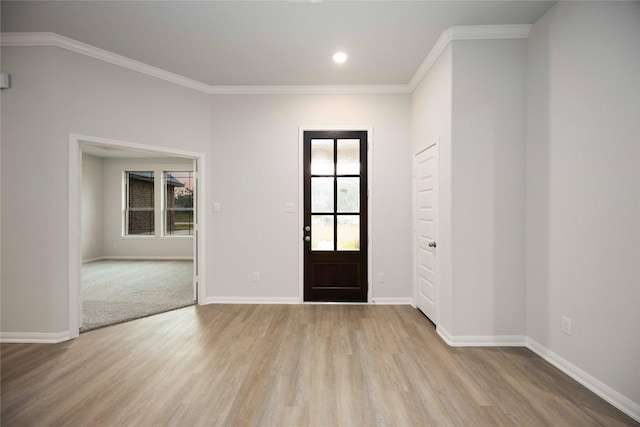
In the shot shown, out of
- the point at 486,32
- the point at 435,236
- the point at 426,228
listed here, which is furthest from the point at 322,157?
the point at 486,32

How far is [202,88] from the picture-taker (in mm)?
4152

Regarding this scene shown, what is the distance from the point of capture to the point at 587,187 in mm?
2252

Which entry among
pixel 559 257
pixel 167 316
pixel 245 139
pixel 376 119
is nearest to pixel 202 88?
pixel 245 139

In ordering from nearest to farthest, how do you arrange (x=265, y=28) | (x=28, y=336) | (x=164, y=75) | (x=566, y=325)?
→ (x=566, y=325)
(x=265, y=28)
(x=28, y=336)
(x=164, y=75)

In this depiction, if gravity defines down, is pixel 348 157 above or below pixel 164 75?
below

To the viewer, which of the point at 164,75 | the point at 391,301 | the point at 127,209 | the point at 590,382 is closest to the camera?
the point at 590,382

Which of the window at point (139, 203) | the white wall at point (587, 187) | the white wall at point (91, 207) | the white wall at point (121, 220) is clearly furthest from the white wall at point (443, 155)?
the white wall at point (91, 207)

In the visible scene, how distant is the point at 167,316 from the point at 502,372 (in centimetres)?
348

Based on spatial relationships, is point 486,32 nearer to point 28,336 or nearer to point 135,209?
point 28,336

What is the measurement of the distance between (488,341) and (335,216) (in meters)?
2.20

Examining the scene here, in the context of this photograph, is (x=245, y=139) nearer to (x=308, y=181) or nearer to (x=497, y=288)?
(x=308, y=181)

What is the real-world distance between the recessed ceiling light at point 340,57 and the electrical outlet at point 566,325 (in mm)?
3134

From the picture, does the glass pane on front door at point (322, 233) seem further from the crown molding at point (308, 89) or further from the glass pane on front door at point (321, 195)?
the crown molding at point (308, 89)

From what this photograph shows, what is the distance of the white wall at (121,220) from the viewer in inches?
320
